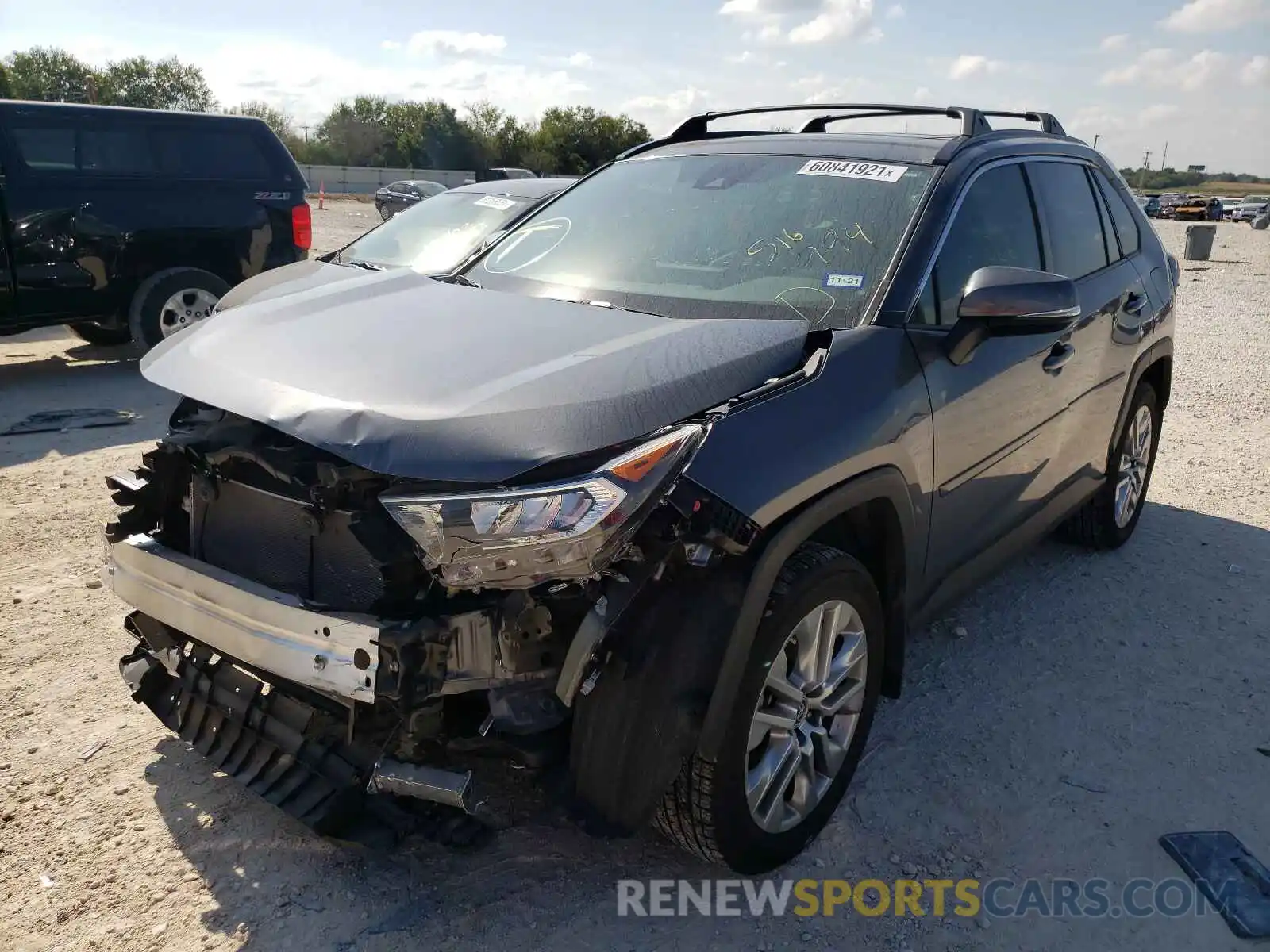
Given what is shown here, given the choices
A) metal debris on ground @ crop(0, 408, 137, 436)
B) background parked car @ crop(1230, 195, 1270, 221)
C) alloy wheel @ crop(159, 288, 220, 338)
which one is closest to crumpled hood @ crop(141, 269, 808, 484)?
metal debris on ground @ crop(0, 408, 137, 436)

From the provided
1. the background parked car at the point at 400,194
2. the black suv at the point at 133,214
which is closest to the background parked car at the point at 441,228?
the black suv at the point at 133,214

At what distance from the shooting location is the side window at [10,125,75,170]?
757cm

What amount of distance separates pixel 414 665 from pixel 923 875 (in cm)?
155

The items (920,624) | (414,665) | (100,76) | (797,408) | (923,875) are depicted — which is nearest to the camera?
(414,665)

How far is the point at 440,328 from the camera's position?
2.79 metres

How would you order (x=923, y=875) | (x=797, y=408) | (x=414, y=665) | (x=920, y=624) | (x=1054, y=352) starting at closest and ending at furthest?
(x=414, y=665) → (x=797, y=408) → (x=923, y=875) → (x=920, y=624) → (x=1054, y=352)

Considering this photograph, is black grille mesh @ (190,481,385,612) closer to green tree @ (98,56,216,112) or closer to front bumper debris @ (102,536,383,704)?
front bumper debris @ (102,536,383,704)

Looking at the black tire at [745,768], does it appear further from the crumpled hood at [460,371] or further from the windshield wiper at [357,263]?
the windshield wiper at [357,263]

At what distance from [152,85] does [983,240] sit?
84.2 m

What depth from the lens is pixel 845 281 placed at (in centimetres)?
304

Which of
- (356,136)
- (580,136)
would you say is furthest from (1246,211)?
(356,136)

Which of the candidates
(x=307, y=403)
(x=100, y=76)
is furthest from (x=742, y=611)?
(x=100, y=76)

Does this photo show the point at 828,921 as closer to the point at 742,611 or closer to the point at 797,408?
the point at 742,611

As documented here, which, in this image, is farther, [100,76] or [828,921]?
[100,76]
